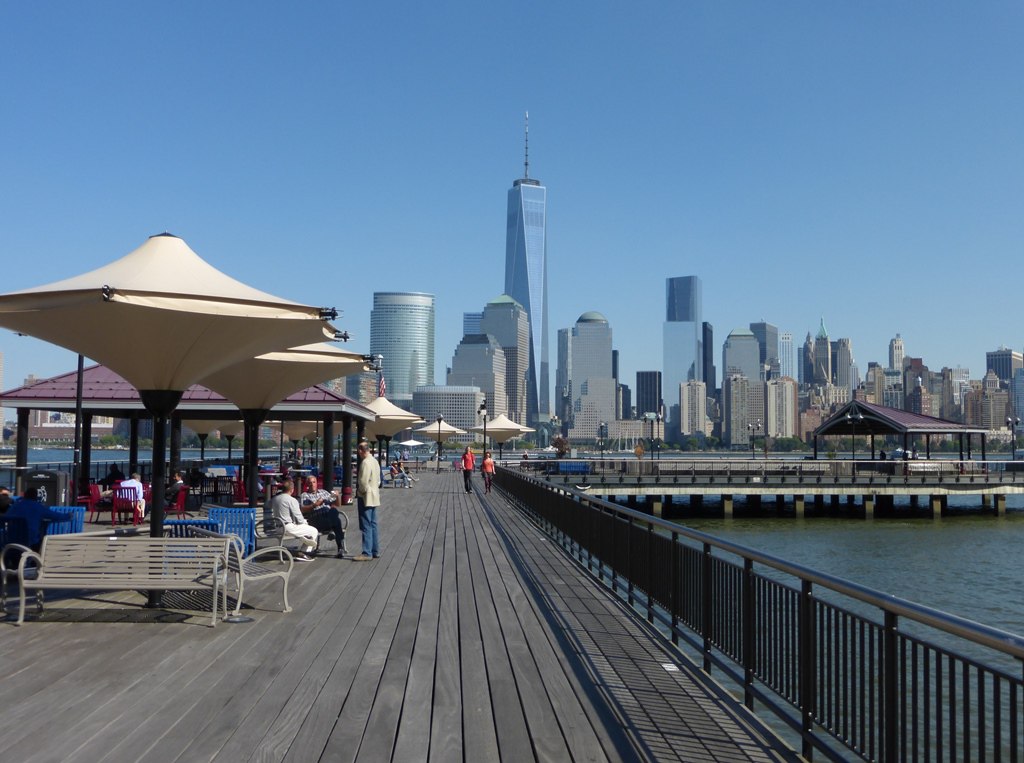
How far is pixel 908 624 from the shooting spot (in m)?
14.2

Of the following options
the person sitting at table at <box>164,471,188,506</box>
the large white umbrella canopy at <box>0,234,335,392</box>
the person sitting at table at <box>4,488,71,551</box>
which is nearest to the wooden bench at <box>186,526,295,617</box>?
the person sitting at table at <box>4,488,71,551</box>

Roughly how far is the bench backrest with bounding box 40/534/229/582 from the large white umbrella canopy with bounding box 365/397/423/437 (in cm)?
2419

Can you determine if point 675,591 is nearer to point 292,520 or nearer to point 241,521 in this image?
point 241,521

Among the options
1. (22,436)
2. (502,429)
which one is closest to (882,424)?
(502,429)

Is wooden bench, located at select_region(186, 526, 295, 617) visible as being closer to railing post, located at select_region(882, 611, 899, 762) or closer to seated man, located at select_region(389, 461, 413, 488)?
railing post, located at select_region(882, 611, 899, 762)

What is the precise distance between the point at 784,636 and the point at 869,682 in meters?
1.00

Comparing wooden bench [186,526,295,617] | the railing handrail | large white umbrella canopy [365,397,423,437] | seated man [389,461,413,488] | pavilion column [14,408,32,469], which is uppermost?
large white umbrella canopy [365,397,423,437]

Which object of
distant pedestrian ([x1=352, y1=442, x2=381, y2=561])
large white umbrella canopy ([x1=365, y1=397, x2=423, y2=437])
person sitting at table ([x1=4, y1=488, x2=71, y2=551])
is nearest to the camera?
person sitting at table ([x1=4, y1=488, x2=71, y2=551])

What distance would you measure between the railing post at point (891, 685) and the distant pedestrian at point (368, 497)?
8.32 m

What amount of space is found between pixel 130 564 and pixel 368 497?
4.25 m

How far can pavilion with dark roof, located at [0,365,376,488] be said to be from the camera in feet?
65.1

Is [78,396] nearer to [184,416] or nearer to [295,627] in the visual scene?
[184,416]

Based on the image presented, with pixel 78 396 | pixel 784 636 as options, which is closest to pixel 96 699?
pixel 784 636

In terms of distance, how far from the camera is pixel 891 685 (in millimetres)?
3652
